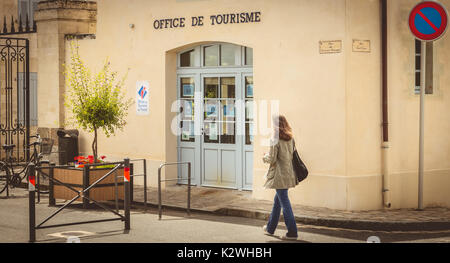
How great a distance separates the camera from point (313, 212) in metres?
11.1

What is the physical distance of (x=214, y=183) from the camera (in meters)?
13.8

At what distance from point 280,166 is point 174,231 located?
185 centimetres

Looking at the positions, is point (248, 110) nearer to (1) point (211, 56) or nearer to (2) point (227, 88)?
(2) point (227, 88)

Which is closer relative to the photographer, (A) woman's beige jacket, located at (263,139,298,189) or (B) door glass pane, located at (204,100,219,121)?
(A) woman's beige jacket, located at (263,139,298,189)

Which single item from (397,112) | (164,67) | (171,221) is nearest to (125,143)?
(164,67)

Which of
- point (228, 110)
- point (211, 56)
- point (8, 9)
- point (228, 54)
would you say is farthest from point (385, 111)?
point (8, 9)

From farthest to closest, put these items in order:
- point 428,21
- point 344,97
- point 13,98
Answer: point 13,98, point 344,97, point 428,21

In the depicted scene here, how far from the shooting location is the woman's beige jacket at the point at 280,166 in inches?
369

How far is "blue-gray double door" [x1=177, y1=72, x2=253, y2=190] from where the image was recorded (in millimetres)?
13367

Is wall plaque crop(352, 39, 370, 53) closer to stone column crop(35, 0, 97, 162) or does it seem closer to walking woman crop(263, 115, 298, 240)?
walking woman crop(263, 115, 298, 240)

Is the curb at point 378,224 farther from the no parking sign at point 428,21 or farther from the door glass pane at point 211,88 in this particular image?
the door glass pane at point 211,88

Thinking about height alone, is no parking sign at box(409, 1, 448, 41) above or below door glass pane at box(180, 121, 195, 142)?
above

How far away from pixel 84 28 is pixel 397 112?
8022 mm

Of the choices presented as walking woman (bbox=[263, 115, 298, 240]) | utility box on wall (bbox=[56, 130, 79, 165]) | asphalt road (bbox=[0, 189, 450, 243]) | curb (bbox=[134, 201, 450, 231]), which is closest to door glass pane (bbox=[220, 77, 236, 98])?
asphalt road (bbox=[0, 189, 450, 243])
